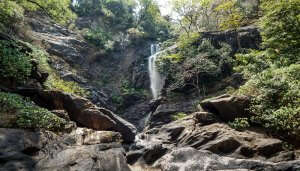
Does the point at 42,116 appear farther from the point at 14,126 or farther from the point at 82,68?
the point at 82,68

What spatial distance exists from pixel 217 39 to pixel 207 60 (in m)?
4.83

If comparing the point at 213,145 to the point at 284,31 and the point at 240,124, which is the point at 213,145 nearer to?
the point at 240,124

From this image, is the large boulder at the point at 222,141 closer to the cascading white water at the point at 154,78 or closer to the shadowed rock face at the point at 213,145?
the shadowed rock face at the point at 213,145

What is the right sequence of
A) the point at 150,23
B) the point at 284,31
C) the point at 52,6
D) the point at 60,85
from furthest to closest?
the point at 150,23, the point at 60,85, the point at 52,6, the point at 284,31

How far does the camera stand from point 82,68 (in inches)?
1278

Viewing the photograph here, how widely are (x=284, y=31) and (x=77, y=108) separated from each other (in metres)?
10.7

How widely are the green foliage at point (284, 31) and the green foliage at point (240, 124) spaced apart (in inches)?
133

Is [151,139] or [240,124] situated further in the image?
[151,139]

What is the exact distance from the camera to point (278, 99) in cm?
885

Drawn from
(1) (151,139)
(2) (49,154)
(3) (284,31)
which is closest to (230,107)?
(3) (284,31)

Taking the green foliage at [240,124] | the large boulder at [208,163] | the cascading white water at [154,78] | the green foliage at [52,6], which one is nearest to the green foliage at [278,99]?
the green foliage at [240,124]

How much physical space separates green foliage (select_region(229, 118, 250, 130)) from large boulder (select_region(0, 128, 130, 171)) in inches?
195

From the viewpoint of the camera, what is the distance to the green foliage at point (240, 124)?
9406mm

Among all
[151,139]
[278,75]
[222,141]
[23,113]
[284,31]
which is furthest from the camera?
[151,139]
